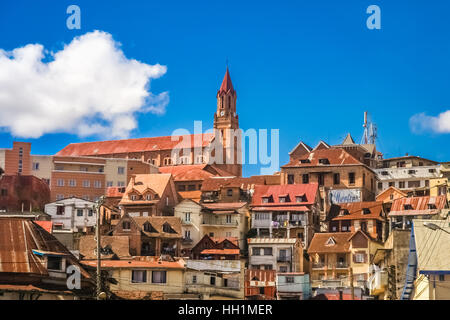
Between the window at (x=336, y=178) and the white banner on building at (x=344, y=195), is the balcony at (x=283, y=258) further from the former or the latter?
the window at (x=336, y=178)

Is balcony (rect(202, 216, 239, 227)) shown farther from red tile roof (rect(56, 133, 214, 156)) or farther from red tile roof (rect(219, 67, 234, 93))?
red tile roof (rect(219, 67, 234, 93))

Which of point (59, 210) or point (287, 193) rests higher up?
point (287, 193)

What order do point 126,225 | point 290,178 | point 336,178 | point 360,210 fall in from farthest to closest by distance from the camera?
point 290,178
point 336,178
point 360,210
point 126,225

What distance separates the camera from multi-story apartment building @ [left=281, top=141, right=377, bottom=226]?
9350 cm

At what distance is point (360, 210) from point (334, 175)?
1208 cm

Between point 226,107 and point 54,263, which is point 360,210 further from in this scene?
point 226,107

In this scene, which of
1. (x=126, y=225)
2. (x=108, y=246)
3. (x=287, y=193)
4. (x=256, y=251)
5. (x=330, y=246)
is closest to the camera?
(x=108, y=246)

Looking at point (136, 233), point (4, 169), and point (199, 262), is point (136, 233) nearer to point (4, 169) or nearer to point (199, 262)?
point (199, 262)

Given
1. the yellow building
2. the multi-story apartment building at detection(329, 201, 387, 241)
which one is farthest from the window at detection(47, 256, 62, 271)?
the yellow building

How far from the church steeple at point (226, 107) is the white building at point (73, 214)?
7543cm

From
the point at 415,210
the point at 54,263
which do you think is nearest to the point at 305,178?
the point at 415,210

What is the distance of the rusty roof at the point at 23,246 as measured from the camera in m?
52.6

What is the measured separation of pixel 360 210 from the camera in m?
85.0
